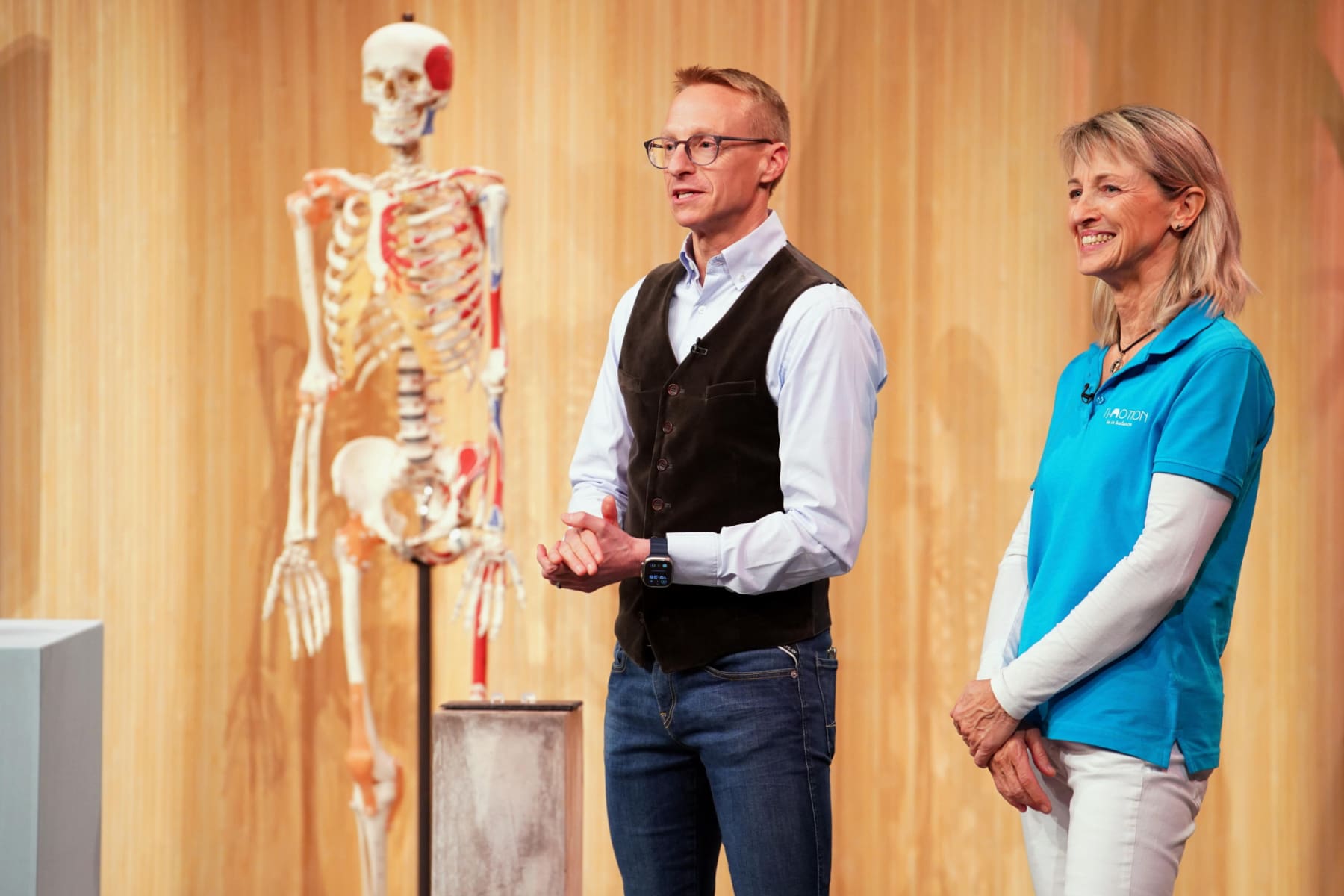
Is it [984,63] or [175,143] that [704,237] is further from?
[175,143]

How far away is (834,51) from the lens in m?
3.50

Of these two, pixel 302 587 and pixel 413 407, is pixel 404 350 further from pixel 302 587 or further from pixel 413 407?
pixel 302 587

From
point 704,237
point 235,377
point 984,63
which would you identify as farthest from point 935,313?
point 235,377

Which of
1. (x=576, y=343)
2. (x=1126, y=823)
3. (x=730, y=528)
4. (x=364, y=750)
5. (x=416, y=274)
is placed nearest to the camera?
(x=1126, y=823)

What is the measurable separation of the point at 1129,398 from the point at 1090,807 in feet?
1.61

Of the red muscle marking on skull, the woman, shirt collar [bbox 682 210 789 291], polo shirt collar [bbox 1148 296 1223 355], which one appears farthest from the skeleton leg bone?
polo shirt collar [bbox 1148 296 1223 355]

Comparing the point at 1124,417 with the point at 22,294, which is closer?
the point at 1124,417

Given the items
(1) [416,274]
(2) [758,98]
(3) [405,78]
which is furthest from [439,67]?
(2) [758,98]

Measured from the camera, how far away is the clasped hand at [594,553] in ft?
5.54

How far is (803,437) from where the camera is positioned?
5.62ft

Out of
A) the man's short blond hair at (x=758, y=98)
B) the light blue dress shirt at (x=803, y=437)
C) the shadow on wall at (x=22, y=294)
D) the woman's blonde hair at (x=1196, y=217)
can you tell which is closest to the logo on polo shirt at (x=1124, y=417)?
the woman's blonde hair at (x=1196, y=217)

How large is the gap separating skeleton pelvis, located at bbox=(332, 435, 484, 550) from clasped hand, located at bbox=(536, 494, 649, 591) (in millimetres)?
1410

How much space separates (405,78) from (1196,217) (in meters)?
2.03

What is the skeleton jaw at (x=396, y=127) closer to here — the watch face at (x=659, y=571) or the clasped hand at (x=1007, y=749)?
the watch face at (x=659, y=571)
